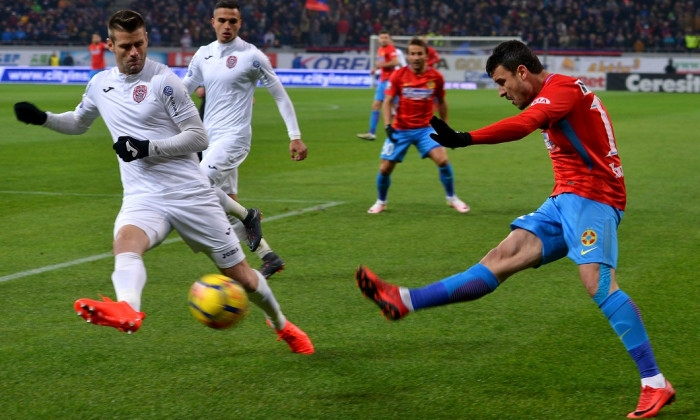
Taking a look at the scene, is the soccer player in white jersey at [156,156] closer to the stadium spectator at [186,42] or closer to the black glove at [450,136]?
the black glove at [450,136]

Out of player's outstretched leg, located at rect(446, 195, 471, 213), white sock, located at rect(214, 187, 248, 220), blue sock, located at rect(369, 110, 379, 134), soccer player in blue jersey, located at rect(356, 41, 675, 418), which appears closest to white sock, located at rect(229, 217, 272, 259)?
white sock, located at rect(214, 187, 248, 220)

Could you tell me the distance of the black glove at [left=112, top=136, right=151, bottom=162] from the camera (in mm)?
4691

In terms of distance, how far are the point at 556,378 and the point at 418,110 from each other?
21.0 ft

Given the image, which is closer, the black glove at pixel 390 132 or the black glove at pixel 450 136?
the black glove at pixel 450 136

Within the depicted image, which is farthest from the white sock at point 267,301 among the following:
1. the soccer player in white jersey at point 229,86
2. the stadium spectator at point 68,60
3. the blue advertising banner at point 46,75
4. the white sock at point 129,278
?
the stadium spectator at point 68,60

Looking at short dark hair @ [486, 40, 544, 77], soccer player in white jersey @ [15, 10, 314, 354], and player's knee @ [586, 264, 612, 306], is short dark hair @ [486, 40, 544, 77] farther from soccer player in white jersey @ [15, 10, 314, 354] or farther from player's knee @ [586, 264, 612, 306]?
soccer player in white jersey @ [15, 10, 314, 354]

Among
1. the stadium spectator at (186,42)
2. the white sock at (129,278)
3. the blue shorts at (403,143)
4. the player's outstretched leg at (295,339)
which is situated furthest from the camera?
the stadium spectator at (186,42)

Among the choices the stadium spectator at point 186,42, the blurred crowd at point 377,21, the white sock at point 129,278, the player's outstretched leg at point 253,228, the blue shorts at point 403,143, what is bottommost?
the stadium spectator at point 186,42

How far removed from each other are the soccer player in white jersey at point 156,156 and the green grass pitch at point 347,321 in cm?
68

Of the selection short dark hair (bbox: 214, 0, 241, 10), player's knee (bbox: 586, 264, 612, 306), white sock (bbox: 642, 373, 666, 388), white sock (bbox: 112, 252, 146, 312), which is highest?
short dark hair (bbox: 214, 0, 241, 10)

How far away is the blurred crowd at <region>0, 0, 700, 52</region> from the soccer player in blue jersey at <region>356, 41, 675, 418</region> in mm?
38126

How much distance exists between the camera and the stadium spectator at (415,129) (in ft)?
36.4

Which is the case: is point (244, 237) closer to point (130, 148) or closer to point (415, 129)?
point (130, 148)

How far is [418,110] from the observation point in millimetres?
11117
